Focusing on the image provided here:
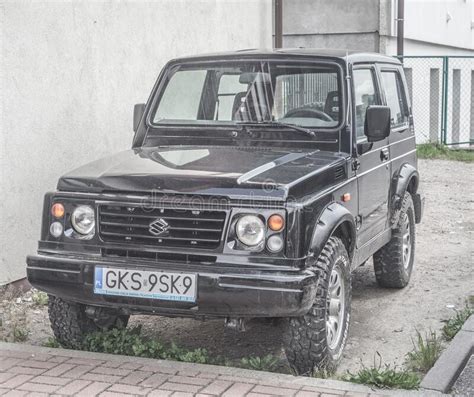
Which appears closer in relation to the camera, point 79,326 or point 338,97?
point 79,326

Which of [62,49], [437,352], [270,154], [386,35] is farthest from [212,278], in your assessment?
[386,35]

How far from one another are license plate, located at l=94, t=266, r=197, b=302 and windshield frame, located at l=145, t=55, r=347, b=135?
5.04ft

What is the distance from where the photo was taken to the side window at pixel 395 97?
6.99 m

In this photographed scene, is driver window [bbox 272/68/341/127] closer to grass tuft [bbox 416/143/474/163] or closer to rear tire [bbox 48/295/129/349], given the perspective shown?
rear tire [bbox 48/295/129/349]

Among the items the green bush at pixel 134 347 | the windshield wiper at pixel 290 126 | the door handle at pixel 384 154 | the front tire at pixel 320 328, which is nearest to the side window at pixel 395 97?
the door handle at pixel 384 154

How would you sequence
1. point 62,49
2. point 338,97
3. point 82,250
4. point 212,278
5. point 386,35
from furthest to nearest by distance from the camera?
point 386,35 → point 62,49 → point 338,97 → point 82,250 → point 212,278

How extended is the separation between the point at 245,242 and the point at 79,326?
4.53ft

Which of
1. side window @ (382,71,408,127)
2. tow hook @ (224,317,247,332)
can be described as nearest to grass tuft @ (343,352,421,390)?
tow hook @ (224,317,247,332)

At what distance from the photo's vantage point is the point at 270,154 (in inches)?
213

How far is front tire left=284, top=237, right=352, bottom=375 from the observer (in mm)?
4742

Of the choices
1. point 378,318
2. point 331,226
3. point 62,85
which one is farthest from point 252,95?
point 62,85

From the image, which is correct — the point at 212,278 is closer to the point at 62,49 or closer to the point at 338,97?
the point at 338,97

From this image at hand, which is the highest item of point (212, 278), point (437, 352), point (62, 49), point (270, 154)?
point (62, 49)

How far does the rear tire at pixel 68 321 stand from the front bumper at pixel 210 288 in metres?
0.34
